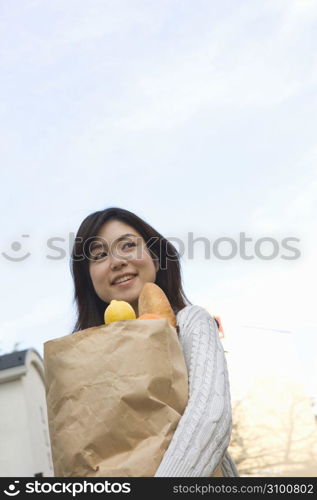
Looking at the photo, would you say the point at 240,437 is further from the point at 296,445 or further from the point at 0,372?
the point at 0,372

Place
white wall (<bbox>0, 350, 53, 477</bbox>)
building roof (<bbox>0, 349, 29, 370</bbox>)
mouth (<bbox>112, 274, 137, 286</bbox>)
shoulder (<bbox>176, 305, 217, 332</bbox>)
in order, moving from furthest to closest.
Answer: building roof (<bbox>0, 349, 29, 370</bbox>) → white wall (<bbox>0, 350, 53, 477</bbox>) → mouth (<bbox>112, 274, 137, 286</bbox>) → shoulder (<bbox>176, 305, 217, 332</bbox>)

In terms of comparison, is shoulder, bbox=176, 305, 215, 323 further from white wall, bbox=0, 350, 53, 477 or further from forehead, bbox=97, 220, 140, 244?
white wall, bbox=0, 350, 53, 477

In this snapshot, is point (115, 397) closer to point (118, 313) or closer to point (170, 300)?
point (118, 313)

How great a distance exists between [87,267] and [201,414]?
78cm

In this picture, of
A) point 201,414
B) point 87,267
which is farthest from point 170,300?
point 201,414

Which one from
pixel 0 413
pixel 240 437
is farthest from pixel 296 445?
pixel 0 413

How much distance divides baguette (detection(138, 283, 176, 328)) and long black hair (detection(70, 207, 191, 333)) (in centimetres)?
26

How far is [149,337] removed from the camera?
130cm

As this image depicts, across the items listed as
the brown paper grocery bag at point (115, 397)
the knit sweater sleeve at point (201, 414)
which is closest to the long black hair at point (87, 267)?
the knit sweater sleeve at point (201, 414)

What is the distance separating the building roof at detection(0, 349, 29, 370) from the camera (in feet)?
43.1

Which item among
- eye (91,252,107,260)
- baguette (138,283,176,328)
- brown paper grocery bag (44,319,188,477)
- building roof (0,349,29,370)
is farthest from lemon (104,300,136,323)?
building roof (0,349,29,370)

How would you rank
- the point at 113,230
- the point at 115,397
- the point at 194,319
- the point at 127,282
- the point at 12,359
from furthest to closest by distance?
the point at 12,359 < the point at 113,230 < the point at 127,282 < the point at 194,319 < the point at 115,397

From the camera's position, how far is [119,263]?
1808mm
